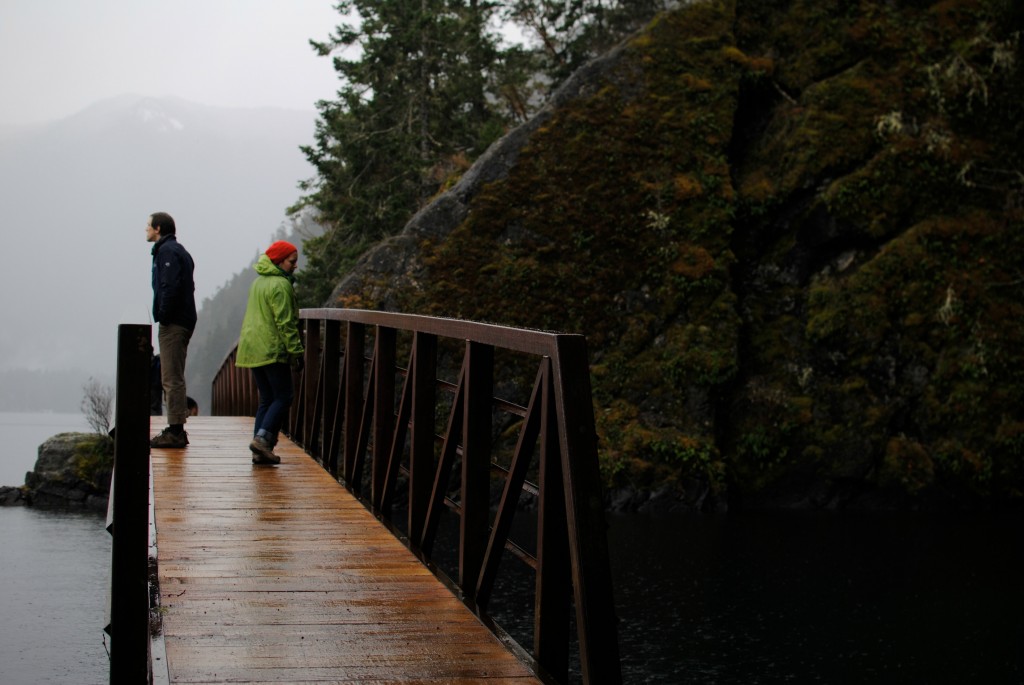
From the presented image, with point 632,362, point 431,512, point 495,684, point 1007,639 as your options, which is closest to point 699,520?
point 632,362

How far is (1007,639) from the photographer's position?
8.57m

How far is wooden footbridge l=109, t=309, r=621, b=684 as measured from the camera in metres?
3.18

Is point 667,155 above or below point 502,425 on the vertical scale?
above

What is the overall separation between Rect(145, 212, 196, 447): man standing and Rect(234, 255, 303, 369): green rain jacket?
64 centimetres

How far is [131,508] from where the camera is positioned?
3092 mm

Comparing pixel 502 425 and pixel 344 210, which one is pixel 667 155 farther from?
pixel 344 210

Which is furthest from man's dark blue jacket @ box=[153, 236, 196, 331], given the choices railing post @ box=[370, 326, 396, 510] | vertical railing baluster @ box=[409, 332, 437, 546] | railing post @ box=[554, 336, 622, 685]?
railing post @ box=[554, 336, 622, 685]

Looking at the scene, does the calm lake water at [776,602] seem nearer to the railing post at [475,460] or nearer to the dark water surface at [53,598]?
the dark water surface at [53,598]

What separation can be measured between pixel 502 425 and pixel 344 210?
14964 millimetres

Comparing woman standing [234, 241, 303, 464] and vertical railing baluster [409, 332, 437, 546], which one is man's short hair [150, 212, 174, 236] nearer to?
woman standing [234, 241, 303, 464]

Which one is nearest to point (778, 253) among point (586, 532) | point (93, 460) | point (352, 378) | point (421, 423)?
point (352, 378)

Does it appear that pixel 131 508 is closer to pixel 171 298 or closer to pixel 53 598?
pixel 171 298

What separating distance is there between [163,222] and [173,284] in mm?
456

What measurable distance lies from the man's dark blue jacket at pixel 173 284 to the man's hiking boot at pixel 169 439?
101 cm
